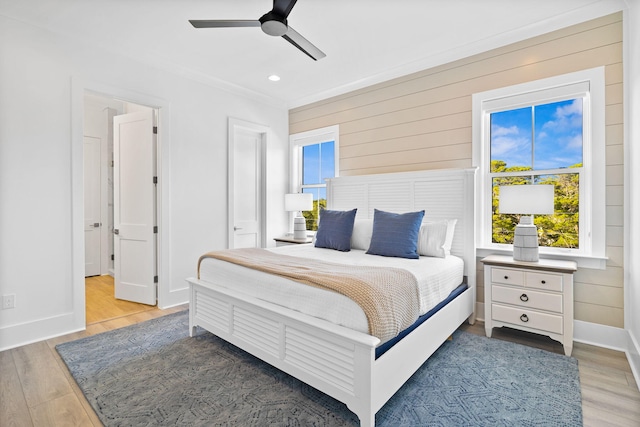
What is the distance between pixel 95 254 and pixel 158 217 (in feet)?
8.70

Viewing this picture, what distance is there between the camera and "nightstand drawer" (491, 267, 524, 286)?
264 centimetres

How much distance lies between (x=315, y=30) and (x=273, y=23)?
0.86m

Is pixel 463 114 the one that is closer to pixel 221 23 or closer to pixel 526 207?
pixel 526 207

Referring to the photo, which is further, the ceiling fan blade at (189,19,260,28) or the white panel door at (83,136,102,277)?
the white panel door at (83,136,102,277)

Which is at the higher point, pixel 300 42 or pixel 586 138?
pixel 300 42

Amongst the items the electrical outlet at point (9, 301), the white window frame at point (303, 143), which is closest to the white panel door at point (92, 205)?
the electrical outlet at point (9, 301)

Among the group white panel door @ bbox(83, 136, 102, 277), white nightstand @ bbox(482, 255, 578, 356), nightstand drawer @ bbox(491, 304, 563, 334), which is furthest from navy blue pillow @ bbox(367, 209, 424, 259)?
white panel door @ bbox(83, 136, 102, 277)

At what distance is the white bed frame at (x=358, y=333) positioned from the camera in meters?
1.62

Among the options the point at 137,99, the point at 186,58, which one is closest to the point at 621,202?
the point at 186,58

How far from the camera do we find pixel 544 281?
254cm

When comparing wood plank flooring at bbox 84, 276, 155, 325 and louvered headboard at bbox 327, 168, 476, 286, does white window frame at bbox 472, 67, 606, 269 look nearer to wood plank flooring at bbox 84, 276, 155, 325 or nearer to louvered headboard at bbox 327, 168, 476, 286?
louvered headboard at bbox 327, 168, 476, 286

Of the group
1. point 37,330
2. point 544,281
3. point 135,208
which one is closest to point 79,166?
point 135,208

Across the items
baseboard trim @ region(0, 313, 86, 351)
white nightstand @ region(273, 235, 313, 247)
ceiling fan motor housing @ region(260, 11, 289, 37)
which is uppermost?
ceiling fan motor housing @ region(260, 11, 289, 37)

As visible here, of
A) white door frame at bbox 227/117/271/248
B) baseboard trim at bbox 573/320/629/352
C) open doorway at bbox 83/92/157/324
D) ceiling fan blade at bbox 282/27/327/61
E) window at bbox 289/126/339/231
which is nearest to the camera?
ceiling fan blade at bbox 282/27/327/61
